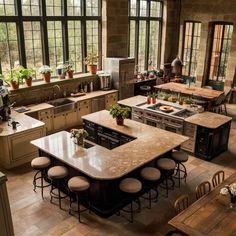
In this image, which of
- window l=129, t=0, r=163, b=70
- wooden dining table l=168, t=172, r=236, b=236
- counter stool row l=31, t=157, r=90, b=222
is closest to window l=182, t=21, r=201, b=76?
window l=129, t=0, r=163, b=70

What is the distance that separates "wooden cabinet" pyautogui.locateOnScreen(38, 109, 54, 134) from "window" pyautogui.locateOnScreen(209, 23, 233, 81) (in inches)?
297

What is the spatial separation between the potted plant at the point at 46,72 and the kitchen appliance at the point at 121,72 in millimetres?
2256

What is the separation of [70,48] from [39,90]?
1962 millimetres

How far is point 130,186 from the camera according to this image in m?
5.27

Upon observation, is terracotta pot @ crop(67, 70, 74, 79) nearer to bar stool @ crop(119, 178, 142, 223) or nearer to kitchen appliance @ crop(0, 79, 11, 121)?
kitchen appliance @ crop(0, 79, 11, 121)

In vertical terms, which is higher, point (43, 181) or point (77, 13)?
point (77, 13)

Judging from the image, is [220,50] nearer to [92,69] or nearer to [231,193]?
[92,69]

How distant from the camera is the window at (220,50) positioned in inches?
478

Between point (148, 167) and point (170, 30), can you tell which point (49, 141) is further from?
point (170, 30)

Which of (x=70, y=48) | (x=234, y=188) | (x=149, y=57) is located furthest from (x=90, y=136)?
(x=149, y=57)

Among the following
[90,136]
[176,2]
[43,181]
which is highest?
[176,2]

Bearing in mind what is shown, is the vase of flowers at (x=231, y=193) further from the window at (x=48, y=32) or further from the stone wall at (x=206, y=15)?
the stone wall at (x=206, y=15)

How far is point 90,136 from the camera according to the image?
7.81m

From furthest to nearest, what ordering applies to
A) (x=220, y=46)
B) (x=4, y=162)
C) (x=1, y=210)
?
(x=220, y=46), (x=4, y=162), (x=1, y=210)
